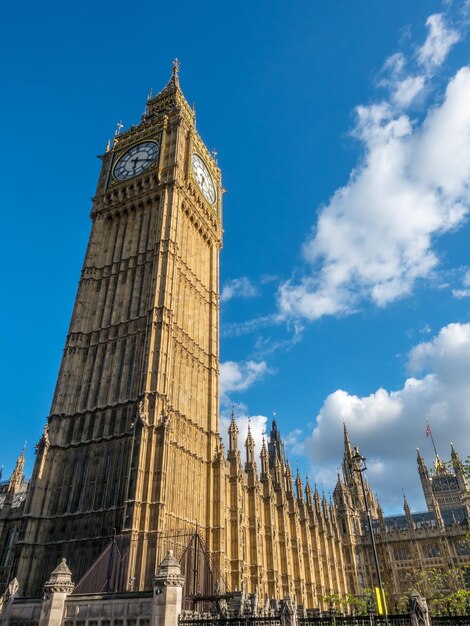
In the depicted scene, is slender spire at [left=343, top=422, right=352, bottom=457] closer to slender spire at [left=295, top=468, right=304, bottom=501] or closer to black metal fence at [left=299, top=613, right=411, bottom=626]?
slender spire at [left=295, top=468, right=304, bottom=501]

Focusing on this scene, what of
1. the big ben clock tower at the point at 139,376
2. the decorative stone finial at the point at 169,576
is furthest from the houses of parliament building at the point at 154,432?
the decorative stone finial at the point at 169,576

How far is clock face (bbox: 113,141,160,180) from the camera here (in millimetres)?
51969

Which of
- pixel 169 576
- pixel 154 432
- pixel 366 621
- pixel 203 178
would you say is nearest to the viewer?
pixel 169 576

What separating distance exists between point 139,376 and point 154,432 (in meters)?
5.91

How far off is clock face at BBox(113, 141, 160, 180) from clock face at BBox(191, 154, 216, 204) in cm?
448

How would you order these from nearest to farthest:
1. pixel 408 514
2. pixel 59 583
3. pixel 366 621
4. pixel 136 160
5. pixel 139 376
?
pixel 366 621, pixel 59 583, pixel 139 376, pixel 136 160, pixel 408 514

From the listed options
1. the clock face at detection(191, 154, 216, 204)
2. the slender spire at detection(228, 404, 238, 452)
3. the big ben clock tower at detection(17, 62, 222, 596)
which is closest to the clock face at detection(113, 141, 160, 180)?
the big ben clock tower at detection(17, 62, 222, 596)

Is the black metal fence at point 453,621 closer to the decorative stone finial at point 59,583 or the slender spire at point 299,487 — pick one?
the decorative stone finial at point 59,583

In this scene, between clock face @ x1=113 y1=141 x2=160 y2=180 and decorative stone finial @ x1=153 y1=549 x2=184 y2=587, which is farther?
clock face @ x1=113 y1=141 x2=160 y2=180

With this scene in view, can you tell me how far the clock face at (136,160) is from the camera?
51969 mm

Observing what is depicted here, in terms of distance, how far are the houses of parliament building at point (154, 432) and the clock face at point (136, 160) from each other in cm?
17

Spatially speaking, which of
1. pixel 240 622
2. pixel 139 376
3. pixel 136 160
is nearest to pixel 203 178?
pixel 136 160

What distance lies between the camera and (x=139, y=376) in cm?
3809

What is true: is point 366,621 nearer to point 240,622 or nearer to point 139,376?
point 240,622
